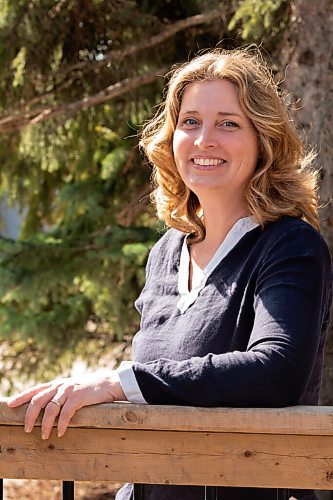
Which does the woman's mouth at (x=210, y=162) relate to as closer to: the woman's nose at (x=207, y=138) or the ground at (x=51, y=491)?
the woman's nose at (x=207, y=138)

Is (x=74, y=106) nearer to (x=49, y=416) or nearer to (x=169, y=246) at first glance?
(x=169, y=246)

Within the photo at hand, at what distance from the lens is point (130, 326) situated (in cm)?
554

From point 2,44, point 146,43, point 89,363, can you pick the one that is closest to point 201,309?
point 146,43

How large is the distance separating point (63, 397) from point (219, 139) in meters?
0.73

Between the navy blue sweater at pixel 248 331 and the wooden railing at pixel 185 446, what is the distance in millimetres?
75

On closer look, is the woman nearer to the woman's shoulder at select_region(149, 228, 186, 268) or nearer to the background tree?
the woman's shoulder at select_region(149, 228, 186, 268)

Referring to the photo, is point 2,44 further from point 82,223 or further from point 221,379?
point 221,379

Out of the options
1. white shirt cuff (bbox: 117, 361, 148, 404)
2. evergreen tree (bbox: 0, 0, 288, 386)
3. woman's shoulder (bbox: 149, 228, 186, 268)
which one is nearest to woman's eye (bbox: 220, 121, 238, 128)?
woman's shoulder (bbox: 149, 228, 186, 268)

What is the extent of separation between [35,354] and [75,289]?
29.6 inches

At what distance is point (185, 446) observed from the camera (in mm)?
1656

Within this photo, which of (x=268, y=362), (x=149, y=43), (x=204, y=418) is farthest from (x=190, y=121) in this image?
(x=149, y=43)

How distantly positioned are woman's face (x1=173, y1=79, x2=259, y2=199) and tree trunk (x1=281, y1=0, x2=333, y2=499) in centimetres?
200

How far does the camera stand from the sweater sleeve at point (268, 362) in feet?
5.57

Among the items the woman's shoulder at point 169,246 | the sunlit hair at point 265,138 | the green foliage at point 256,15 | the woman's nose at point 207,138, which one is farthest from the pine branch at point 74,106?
the woman's nose at point 207,138
